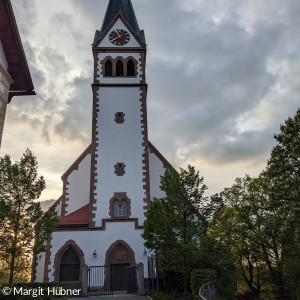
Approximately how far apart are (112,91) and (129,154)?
240 inches

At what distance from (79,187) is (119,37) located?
47.5ft

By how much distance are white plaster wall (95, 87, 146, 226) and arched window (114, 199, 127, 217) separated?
576 millimetres

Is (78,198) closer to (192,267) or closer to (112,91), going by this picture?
(112,91)

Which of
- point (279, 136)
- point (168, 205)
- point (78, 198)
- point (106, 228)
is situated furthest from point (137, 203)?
point (279, 136)

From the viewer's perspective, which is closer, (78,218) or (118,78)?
(78,218)

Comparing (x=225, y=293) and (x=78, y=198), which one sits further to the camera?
(x=78, y=198)

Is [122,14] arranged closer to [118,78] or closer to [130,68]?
[130,68]

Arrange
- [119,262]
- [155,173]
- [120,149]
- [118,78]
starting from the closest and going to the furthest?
1. [119,262]
2. [120,149]
3. [155,173]
4. [118,78]

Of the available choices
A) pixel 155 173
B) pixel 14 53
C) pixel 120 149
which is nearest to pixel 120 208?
pixel 120 149

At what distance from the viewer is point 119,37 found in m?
33.2

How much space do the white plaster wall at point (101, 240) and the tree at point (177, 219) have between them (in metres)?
7.39

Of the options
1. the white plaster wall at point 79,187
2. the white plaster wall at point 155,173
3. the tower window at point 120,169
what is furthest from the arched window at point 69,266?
the white plaster wall at point 155,173

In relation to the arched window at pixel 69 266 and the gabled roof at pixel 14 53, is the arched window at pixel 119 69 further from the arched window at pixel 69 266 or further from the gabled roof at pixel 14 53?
the gabled roof at pixel 14 53

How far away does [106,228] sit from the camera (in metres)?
25.6
